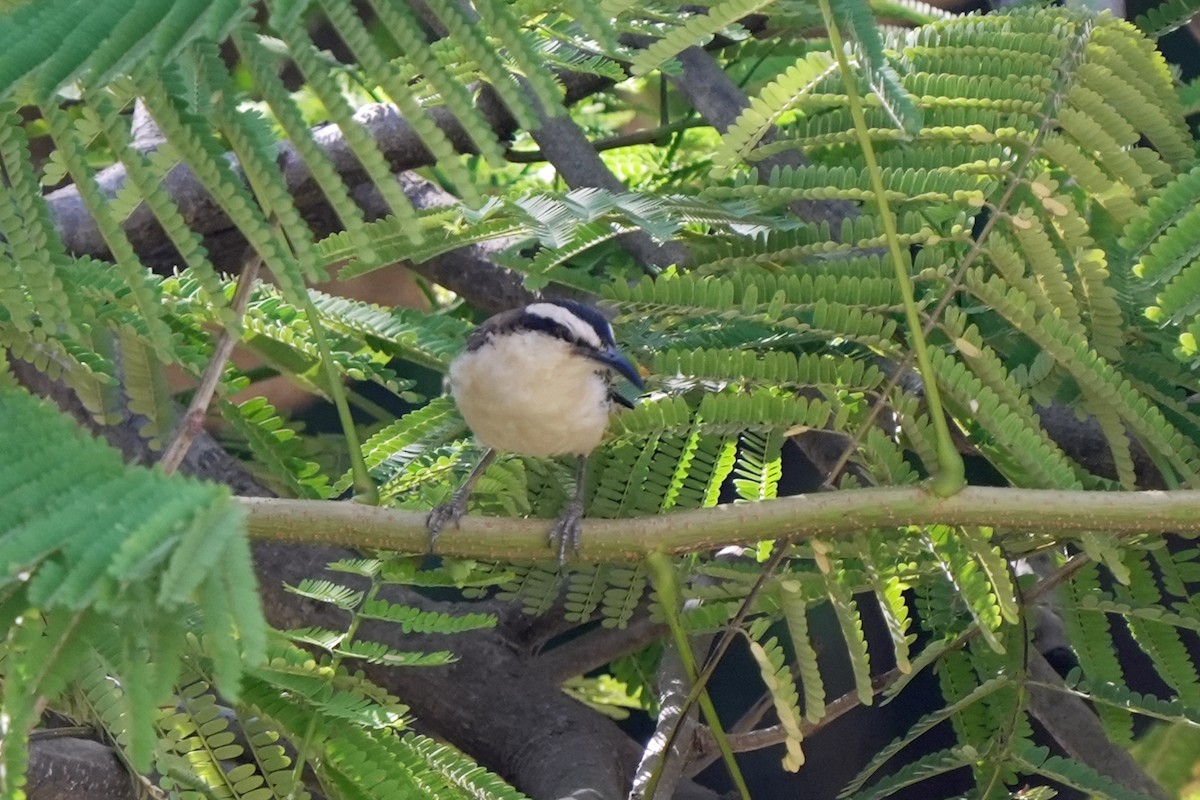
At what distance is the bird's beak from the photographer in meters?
1.86

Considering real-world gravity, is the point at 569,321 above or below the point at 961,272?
below

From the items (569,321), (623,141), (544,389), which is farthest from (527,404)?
(623,141)

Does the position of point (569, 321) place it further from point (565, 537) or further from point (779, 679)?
point (779, 679)

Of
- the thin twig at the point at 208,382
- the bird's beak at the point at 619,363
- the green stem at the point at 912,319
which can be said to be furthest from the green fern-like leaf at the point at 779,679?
the thin twig at the point at 208,382

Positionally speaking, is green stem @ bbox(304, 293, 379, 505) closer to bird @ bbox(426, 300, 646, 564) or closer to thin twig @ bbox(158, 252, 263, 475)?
thin twig @ bbox(158, 252, 263, 475)

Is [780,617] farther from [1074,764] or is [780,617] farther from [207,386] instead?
[207,386]

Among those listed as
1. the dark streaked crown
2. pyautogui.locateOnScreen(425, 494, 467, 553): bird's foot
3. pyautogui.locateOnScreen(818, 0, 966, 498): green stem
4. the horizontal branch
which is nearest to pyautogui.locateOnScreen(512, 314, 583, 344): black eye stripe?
the dark streaked crown

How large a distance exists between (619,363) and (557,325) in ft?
0.83

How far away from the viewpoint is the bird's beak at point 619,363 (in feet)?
6.10

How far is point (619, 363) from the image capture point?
190 centimetres

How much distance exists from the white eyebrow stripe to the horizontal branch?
0.60 m

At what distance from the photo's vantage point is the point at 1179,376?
63.4 inches

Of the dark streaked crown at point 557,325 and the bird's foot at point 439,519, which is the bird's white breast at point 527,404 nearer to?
the dark streaked crown at point 557,325

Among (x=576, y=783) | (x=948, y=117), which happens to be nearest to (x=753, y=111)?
(x=948, y=117)
